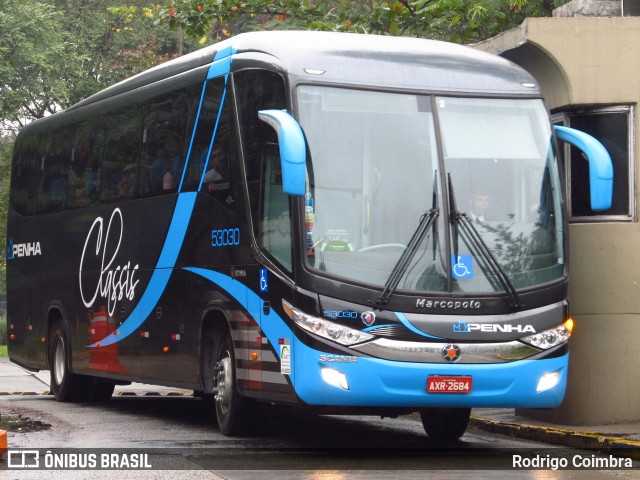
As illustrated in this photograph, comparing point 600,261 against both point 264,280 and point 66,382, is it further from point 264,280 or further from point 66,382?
point 66,382

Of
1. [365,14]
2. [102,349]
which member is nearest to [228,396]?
[102,349]

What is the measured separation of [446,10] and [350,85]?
1046cm

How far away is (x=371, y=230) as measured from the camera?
11516mm

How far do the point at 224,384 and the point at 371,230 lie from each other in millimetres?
2531

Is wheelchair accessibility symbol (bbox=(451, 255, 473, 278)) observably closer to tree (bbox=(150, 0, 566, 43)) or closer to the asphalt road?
the asphalt road

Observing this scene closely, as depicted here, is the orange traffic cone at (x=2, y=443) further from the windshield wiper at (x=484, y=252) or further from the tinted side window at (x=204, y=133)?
the windshield wiper at (x=484, y=252)

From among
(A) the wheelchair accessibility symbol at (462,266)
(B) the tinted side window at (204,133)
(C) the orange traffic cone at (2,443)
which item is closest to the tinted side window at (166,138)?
(B) the tinted side window at (204,133)

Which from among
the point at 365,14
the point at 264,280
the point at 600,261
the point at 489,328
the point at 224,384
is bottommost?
the point at 224,384

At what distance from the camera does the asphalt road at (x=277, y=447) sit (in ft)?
34.6

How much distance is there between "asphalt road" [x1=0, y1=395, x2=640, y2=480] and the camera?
10547mm

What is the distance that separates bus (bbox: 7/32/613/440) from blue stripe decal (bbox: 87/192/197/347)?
5cm

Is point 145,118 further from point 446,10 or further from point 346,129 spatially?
point 446,10

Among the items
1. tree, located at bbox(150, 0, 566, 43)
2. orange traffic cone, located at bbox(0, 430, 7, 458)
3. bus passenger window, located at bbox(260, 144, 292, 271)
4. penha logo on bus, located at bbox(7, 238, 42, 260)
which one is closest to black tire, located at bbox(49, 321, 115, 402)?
penha logo on bus, located at bbox(7, 238, 42, 260)

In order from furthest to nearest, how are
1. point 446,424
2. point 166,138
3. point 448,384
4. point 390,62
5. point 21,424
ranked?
point 166,138
point 21,424
point 446,424
point 390,62
point 448,384
